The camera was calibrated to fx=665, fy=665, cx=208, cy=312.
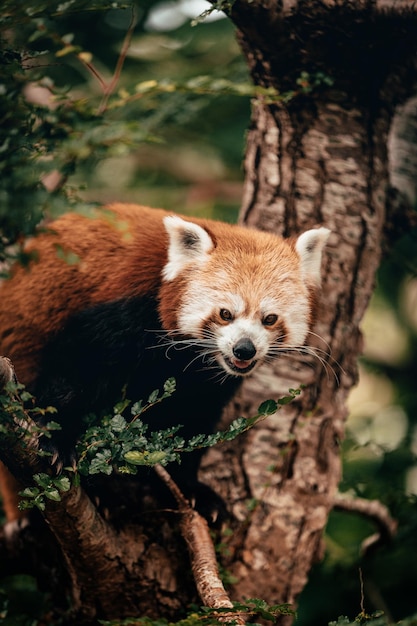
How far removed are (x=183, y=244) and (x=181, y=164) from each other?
3.96 metres

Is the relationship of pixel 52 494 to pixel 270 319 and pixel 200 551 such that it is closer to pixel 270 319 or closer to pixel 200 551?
pixel 200 551

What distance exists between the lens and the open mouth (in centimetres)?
252

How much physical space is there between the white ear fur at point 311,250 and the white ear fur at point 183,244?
0.35 metres

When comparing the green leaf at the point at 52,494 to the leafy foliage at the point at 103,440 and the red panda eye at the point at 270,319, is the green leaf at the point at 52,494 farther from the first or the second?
the red panda eye at the point at 270,319

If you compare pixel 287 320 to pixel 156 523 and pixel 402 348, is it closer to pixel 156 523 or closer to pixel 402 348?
pixel 156 523

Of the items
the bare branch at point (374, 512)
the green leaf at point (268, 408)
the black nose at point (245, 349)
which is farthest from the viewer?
the bare branch at point (374, 512)

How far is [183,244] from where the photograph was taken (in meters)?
2.58

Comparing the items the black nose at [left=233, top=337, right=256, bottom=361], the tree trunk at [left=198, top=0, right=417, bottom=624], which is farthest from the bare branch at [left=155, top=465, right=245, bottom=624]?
the black nose at [left=233, top=337, right=256, bottom=361]

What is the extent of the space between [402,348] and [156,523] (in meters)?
3.54

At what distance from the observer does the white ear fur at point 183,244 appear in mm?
2549

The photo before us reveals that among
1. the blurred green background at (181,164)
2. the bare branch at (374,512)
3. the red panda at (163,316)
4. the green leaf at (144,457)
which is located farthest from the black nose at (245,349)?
the bare branch at (374,512)

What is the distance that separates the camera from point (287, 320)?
2578 mm

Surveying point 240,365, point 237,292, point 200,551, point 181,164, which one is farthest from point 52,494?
point 181,164

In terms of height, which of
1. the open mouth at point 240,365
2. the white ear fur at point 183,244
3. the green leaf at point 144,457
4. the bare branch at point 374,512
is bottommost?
the bare branch at point 374,512
